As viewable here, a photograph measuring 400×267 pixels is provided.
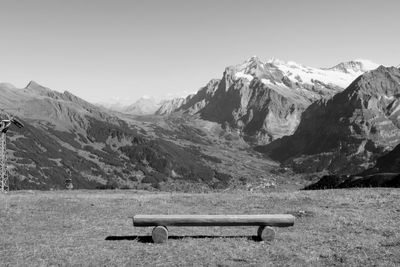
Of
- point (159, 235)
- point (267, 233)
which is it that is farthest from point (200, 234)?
point (267, 233)

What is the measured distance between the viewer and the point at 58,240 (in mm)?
24125

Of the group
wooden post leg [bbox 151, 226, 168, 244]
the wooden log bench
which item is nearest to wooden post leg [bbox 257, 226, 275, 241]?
the wooden log bench

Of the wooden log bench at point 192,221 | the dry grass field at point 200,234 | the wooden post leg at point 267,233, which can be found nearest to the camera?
the dry grass field at point 200,234

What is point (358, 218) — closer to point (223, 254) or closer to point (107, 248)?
point (223, 254)

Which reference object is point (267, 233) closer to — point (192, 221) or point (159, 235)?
point (192, 221)

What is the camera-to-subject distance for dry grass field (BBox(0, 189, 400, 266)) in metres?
20.1

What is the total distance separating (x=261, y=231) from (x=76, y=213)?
15.6m

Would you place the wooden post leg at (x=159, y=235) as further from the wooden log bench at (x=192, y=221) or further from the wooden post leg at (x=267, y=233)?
the wooden post leg at (x=267, y=233)

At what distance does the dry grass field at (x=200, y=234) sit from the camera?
2012cm

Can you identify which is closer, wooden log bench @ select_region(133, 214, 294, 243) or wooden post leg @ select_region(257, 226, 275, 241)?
wooden log bench @ select_region(133, 214, 294, 243)

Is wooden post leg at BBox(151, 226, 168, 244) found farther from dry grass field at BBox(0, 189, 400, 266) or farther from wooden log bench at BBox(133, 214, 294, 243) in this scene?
dry grass field at BBox(0, 189, 400, 266)

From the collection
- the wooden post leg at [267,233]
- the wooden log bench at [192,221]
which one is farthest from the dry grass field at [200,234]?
the wooden log bench at [192,221]

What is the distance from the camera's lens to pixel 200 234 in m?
25.8

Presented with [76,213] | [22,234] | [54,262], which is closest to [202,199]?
[76,213]
